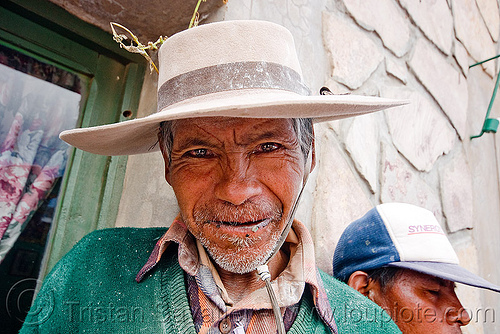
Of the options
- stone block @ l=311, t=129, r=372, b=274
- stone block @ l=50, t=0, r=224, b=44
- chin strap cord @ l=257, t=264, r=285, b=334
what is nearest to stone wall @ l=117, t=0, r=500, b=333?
stone block @ l=311, t=129, r=372, b=274

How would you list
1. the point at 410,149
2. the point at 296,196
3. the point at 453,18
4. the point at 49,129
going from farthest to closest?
the point at 453,18 → the point at 410,149 → the point at 49,129 → the point at 296,196

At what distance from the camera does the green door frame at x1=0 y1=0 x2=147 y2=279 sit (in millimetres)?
1296

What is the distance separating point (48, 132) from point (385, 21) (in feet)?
5.91

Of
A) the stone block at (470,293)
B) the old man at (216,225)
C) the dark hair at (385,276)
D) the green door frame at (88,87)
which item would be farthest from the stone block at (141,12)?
the stone block at (470,293)

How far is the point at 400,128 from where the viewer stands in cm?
211

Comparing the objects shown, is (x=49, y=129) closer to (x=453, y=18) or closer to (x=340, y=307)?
(x=340, y=307)

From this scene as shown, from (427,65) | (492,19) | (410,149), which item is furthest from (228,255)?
(492,19)

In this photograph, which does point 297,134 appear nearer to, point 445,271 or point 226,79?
point 226,79

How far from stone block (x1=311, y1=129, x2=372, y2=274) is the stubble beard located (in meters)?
0.65

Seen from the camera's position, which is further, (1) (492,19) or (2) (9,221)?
(1) (492,19)

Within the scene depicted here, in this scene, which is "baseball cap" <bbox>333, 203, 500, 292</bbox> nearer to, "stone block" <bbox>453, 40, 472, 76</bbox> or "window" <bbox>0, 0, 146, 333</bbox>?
"window" <bbox>0, 0, 146, 333</bbox>

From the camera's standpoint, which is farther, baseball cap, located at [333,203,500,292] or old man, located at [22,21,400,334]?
baseball cap, located at [333,203,500,292]

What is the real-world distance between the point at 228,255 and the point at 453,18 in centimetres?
265

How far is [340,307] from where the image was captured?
3.42ft
